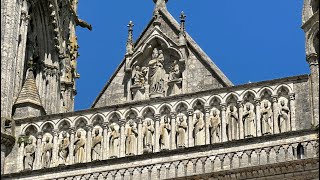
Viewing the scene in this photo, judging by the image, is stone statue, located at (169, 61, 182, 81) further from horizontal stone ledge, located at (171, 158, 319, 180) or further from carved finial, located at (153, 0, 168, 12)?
horizontal stone ledge, located at (171, 158, 319, 180)

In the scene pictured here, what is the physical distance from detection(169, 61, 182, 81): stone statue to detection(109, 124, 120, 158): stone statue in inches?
110

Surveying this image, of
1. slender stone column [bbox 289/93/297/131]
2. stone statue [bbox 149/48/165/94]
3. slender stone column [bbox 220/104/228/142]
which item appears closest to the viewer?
slender stone column [bbox 289/93/297/131]

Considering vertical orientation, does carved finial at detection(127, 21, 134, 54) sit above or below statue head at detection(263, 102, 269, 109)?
above

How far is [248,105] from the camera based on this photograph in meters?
22.4

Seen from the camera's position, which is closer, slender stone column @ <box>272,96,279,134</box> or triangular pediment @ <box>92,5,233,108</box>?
slender stone column @ <box>272,96,279,134</box>

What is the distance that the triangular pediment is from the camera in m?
25.3

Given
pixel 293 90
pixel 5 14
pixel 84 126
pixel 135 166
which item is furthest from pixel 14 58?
pixel 293 90

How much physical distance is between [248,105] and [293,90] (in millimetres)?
898

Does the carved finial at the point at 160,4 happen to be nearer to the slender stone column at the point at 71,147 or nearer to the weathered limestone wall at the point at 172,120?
the weathered limestone wall at the point at 172,120

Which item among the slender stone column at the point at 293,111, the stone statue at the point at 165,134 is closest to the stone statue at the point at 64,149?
the stone statue at the point at 165,134

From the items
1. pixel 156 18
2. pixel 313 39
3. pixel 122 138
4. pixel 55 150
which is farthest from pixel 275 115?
pixel 156 18

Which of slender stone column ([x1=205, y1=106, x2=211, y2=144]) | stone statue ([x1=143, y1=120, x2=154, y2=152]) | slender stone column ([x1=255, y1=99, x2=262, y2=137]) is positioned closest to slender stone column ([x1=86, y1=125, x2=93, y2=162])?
stone statue ([x1=143, y1=120, x2=154, y2=152])

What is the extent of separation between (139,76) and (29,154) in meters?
3.46

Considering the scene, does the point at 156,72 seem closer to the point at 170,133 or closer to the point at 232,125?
the point at 170,133
